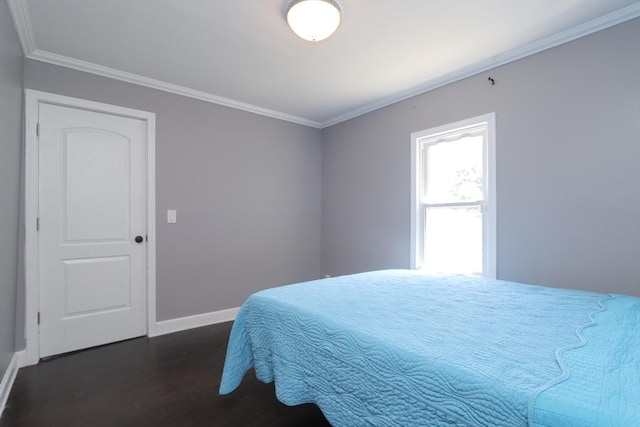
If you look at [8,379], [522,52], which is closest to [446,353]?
[522,52]

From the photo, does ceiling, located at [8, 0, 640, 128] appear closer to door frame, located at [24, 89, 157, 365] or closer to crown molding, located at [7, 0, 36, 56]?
crown molding, located at [7, 0, 36, 56]

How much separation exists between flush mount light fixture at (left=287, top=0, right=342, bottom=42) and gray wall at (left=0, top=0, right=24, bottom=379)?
63.3 inches

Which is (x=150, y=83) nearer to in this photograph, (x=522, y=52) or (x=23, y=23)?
(x=23, y=23)

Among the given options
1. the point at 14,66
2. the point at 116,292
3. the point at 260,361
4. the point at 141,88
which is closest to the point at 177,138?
the point at 141,88

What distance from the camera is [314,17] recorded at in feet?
6.11

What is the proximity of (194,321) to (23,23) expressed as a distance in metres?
2.70

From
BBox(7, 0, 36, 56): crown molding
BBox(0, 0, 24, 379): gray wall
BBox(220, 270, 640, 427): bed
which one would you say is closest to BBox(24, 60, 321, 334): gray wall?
BBox(7, 0, 36, 56): crown molding

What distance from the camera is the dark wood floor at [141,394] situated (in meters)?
1.75

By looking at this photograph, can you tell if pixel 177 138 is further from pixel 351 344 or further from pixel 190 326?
pixel 351 344

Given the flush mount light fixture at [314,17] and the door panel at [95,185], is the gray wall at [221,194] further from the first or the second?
the flush mount light fixture at [314,17]

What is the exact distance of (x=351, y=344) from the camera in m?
1.19

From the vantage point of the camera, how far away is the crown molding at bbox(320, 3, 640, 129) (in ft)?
6.56

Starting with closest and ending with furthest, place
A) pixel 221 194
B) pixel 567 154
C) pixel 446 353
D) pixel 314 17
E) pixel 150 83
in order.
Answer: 1. pixel 446 353
2. pixel 314 17
3. pixel 567 154
4. pixel 150 83
5. pixel 221 194

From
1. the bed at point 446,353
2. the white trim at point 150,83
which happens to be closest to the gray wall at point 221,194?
the white trim at point 150,83
